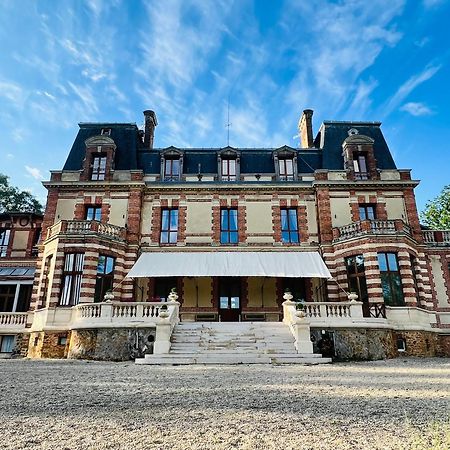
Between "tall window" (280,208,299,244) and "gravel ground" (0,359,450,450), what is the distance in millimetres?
10928

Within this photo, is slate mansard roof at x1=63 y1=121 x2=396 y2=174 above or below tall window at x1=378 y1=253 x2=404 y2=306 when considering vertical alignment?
above

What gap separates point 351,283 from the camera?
52.5 feet

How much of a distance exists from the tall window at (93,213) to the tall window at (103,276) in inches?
119

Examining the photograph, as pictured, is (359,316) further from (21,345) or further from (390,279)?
(21,345)

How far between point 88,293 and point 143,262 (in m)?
2.80

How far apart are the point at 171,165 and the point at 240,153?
4.11 meters

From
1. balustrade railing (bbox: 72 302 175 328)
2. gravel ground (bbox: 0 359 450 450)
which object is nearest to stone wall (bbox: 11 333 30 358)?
balustrade railing (bbox: 72 302 175 328)

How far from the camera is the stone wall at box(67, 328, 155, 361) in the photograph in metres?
12.4

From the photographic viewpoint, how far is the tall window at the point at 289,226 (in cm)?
1788

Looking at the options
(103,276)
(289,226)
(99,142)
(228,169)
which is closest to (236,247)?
(289,226)

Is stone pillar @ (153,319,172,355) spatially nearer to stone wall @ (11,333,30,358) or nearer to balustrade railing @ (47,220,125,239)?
balustrade railing @ (47,220,125,239)

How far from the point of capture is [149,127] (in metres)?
22.0

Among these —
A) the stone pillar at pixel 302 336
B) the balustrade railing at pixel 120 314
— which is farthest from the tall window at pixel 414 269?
the balustrade railing at pixel 120 314

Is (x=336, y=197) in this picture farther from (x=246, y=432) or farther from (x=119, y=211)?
(x=246, y=432)
